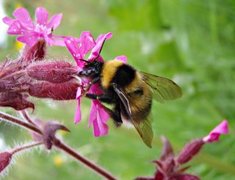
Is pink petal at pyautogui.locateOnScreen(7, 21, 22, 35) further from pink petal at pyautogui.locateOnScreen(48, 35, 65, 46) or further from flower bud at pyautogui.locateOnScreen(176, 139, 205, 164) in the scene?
flower bud at pyautogui.locateOnScreen(176, 139, 205, 164)

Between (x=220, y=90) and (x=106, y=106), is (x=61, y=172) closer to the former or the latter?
(x=220, y=90)

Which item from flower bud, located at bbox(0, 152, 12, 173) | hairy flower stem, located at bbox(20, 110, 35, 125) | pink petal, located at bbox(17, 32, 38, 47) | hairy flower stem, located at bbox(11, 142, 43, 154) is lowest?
flower bud, located at bbox(0, 152, 12, 173)

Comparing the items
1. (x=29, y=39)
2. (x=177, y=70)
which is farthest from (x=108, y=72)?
(x=177, y=70)

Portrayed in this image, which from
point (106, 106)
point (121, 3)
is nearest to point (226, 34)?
point (121, 3)

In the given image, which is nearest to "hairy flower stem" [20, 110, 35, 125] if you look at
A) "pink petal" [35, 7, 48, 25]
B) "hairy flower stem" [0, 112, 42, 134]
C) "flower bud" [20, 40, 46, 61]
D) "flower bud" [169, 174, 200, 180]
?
"hairy flower stem" [0, 112, 42, 134]

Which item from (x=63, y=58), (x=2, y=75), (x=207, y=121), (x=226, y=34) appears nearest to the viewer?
(x=2, y=75)

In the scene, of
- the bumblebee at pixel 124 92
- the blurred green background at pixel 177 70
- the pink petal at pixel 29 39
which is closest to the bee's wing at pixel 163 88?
the bumblebee at pixel 124 92

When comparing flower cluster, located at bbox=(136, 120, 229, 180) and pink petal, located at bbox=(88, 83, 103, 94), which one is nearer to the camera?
pink petal, located at bbox=(88, 83, 103, 94)

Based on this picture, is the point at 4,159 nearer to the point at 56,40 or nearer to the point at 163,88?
the point at 56,40
